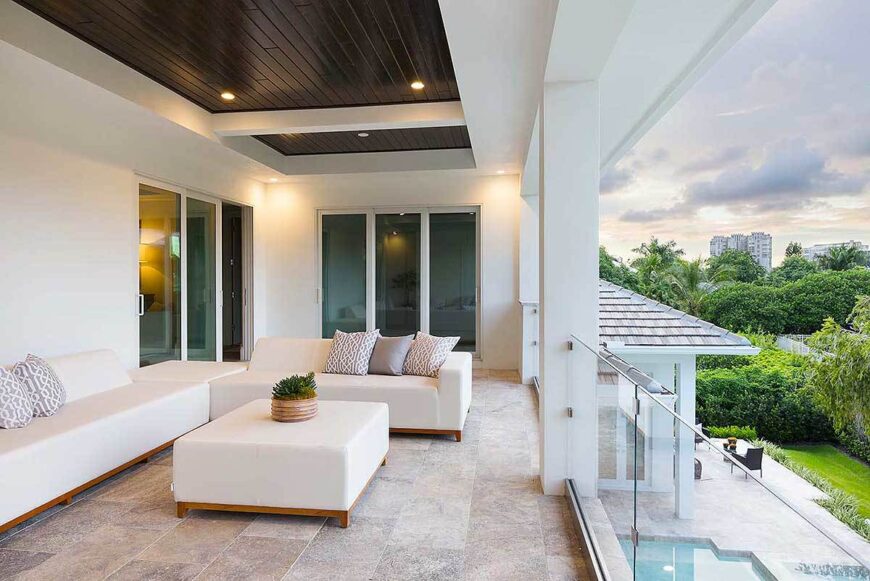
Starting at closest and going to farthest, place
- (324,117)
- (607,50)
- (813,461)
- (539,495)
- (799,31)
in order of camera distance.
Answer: (607,50), (539,495), (324,117), (813,461), (799,31)

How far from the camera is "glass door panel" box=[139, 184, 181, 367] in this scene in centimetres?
513

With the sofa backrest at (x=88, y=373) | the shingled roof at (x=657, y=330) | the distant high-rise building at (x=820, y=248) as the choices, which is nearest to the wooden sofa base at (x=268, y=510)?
the sofa backrest at (x=88, y=373)

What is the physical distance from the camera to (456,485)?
10.1 feet

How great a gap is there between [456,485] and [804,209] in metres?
21.5

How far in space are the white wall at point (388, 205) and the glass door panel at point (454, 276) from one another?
0.65 feet

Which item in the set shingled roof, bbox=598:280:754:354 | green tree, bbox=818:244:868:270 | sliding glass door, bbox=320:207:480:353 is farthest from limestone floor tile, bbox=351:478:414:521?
green tree, bbox=818:244:868:270

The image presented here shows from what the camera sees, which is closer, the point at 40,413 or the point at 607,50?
the point at 607,50

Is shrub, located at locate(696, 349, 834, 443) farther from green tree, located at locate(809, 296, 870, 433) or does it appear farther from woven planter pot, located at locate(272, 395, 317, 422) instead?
woven planter pot, located at locate(272, 395, 317, 422)

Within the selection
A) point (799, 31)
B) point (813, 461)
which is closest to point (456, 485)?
point (813, 461)

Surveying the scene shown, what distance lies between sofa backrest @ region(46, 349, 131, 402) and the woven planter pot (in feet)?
5.34

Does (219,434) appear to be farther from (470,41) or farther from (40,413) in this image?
(470,41)

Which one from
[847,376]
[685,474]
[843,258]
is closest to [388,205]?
[685,474]

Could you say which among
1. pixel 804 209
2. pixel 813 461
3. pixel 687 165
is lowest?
pixel 813 461

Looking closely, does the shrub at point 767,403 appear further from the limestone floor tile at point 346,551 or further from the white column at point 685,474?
the white column at point 685,474
